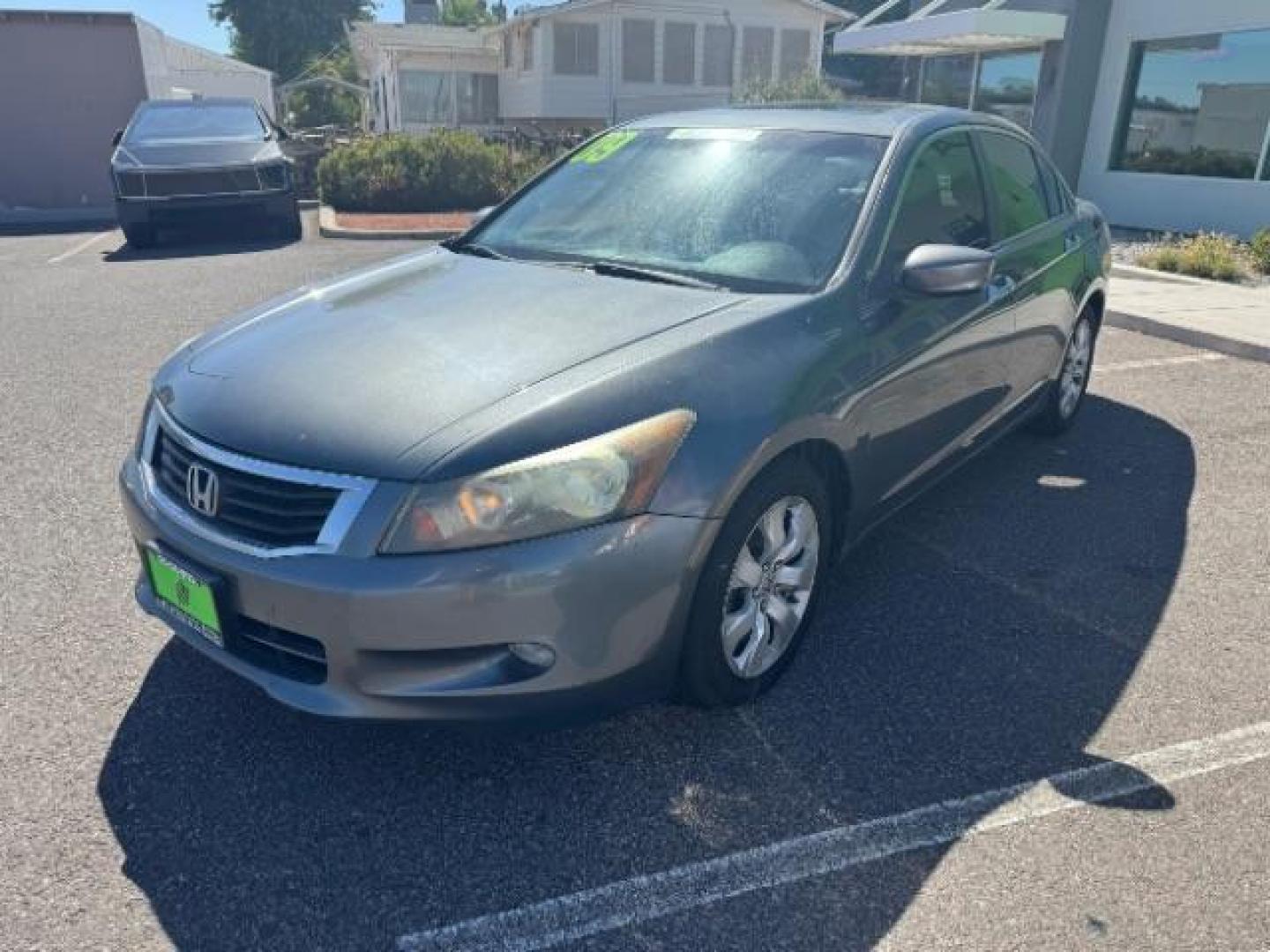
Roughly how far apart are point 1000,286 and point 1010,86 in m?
14.0

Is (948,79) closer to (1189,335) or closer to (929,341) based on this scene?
(1189,335)

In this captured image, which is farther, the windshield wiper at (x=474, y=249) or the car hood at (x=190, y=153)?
the car hood at (x=190, y=153)

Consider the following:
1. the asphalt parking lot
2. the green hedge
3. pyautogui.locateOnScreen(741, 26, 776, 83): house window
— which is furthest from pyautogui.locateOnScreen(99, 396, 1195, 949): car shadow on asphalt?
pyautogui.locateOnScreen(741, 26, 776, 83): house window

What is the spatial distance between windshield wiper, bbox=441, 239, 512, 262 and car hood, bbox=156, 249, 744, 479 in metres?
0.23

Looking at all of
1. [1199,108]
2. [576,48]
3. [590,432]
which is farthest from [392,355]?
[576,48]

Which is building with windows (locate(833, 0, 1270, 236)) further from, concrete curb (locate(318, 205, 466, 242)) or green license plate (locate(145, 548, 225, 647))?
green license plate (locate(145, 548, 225, 647))

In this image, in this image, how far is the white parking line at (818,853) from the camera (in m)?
2.13

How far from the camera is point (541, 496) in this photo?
2.28 m

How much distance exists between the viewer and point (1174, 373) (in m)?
6.87

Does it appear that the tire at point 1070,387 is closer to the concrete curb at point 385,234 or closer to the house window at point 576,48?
the concrete curb at point 385,234

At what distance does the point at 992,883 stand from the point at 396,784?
147 centimetres

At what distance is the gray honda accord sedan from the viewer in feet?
7.42

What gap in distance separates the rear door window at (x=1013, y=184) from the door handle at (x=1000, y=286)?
7.8 inches

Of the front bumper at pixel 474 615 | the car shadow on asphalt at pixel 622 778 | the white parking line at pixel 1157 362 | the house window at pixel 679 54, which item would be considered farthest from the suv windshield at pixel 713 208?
the house window at pixel 679 54
